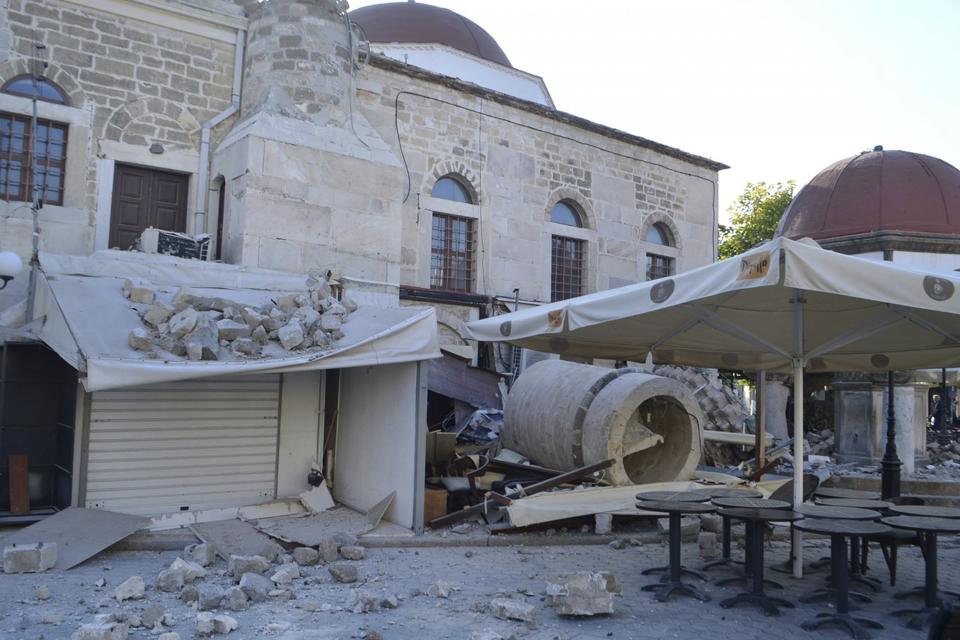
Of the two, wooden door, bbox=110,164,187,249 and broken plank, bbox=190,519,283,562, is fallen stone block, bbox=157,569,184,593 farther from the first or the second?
wooden door, bbox=110,164,187,249

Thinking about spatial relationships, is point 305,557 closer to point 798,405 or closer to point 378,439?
point 378,439

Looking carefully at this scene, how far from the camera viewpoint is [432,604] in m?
5.70

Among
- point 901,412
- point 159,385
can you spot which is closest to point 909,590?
point 159,385

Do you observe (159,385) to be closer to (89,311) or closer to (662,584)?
(89,311)

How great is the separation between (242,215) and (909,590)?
8.59 metres

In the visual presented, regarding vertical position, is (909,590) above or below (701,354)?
below

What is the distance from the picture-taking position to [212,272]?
9570mm

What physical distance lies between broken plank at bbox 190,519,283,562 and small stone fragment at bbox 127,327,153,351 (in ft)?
6.07

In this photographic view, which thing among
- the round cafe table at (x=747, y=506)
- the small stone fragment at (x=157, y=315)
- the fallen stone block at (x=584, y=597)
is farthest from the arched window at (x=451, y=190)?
the fallen stone block at (x=584, y=597)

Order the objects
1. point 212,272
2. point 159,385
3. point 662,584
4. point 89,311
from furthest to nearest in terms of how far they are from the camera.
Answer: point 212,272 → point 159,385 → point 89,311 → point 662,584

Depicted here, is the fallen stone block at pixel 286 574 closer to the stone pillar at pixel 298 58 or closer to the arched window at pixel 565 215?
the stone pillar at pixel 298 58

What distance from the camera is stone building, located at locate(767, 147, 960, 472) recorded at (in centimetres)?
1523

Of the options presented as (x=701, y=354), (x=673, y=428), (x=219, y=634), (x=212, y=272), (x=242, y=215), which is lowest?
(x=219, y=634)

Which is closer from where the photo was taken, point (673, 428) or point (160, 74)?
point (673, 428)
